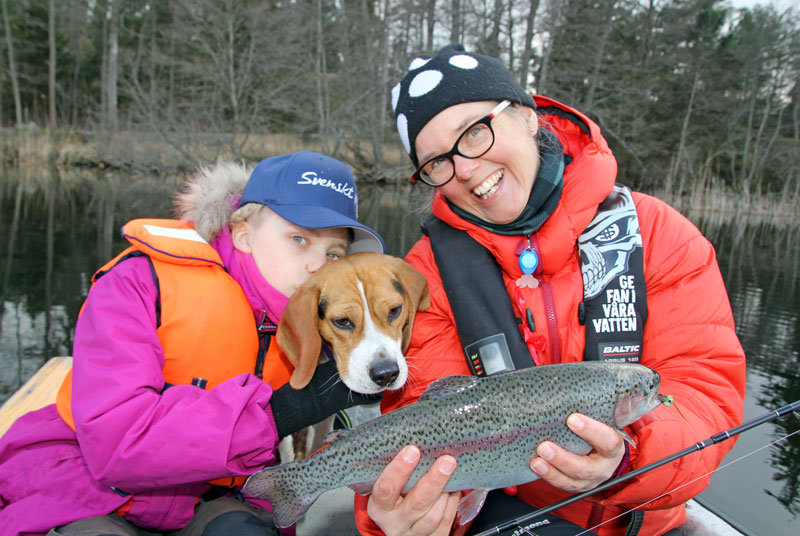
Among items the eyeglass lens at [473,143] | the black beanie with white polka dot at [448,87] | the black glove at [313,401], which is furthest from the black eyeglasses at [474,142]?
the black glove at [313,401]

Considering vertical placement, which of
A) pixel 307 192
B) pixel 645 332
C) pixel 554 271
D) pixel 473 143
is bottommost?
pixel 645 332

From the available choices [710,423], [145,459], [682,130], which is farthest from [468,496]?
[682,130]

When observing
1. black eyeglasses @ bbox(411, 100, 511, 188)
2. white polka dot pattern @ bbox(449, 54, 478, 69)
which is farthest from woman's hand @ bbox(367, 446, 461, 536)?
white polka dot pattern @ bbox(449, 54, 478, 69)

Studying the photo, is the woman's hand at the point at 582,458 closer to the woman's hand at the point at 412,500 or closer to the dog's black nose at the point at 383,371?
the woman's hand at the point at 412,500

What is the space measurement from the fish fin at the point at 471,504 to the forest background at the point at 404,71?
101 ft

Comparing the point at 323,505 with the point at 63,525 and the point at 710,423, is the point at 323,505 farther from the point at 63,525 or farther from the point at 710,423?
the point at 710,423

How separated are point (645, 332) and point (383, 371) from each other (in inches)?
54.9

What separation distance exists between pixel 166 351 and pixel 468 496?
1.63 meters

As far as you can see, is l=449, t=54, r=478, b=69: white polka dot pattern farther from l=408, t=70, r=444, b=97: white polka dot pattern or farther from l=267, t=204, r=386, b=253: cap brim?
l=267, t=204, r=386, b=253: cap brim

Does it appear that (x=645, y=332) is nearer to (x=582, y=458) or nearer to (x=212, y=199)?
→ (x=582, y=458)

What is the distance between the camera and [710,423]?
252 cm

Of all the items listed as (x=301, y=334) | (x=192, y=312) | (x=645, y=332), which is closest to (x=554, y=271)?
(x=645, y=332)

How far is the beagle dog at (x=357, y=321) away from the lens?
2803 millimetres

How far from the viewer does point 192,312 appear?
114 inches
